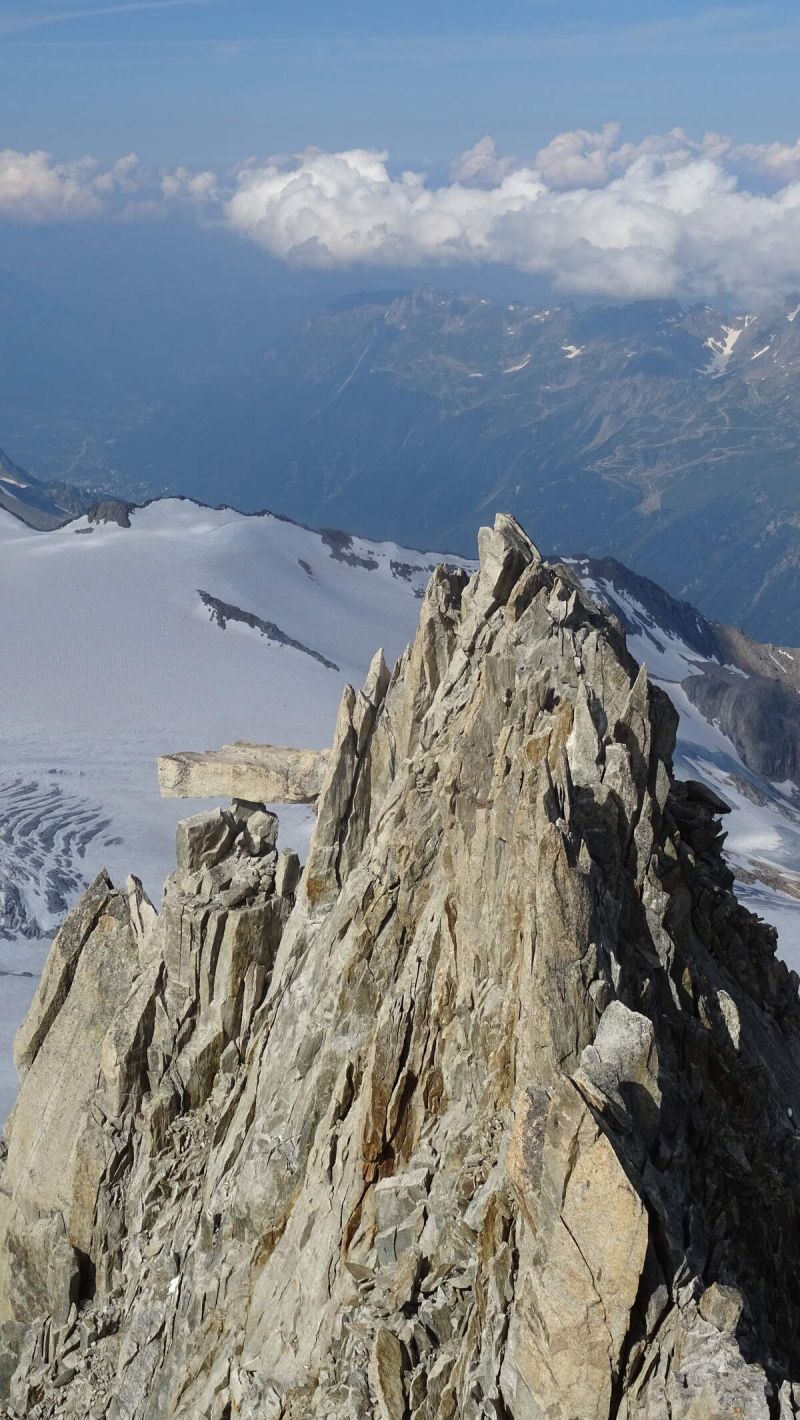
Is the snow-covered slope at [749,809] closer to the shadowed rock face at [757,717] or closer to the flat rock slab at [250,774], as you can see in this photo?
the shadowed rock face at [757,717]

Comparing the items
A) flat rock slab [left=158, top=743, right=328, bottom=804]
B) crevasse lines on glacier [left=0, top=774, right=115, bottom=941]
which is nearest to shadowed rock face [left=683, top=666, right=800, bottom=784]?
crevasse lines on glacier [left=0, top=774, right=115, bottom=941]

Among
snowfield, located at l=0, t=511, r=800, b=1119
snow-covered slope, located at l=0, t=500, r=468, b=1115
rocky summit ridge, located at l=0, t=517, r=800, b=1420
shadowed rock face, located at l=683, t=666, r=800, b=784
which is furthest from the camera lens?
shadowed rock face, located at l=683, t=666, r=800, b=784

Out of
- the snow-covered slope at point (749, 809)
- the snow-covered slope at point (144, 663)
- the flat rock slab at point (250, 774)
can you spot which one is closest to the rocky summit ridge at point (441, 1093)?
the flat rock slab at point (250, 774)

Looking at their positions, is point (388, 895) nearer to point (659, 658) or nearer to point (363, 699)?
point (363, 699)

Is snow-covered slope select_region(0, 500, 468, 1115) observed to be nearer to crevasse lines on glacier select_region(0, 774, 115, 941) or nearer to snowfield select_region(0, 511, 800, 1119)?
crevasse lines on glacier select_region(0, 774, 115, 941)

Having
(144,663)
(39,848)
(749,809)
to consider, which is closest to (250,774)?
(39,848)

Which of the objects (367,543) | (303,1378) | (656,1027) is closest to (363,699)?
(656,1027)

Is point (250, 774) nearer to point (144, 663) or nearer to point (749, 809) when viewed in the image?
point (144, 663)
